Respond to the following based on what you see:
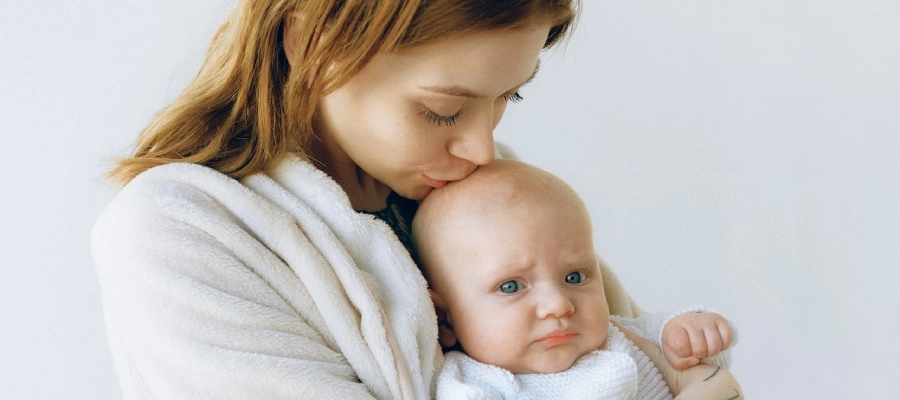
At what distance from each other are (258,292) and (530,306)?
0.33 meters

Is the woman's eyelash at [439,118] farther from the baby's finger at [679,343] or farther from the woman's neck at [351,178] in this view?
the baby's finger at [679,343]

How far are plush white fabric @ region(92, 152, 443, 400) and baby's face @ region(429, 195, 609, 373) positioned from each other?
0.06m

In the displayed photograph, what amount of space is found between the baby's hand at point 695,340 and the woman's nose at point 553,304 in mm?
187

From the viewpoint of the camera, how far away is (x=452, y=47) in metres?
1.37

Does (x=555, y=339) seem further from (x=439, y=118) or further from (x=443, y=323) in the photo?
(x=439, y=118)

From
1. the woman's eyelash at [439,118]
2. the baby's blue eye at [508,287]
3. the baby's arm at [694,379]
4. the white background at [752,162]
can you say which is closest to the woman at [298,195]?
the woman's eyelash at [439,118]

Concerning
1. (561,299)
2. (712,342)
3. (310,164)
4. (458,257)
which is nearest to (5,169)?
(310,164)

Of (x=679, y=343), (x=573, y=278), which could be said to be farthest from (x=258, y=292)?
(x=679, y=343)

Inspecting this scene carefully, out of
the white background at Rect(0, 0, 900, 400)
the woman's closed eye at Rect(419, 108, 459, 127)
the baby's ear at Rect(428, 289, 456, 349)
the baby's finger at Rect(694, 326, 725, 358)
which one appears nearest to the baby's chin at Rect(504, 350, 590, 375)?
the baby's ear at Rect(428, 289, 456, 349)

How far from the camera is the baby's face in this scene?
142cm

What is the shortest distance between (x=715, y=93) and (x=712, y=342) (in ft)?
4.11

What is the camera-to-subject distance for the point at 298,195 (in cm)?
146

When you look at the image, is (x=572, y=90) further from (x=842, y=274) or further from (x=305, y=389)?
(x=305, y=389)

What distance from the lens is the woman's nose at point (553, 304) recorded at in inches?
55.2
